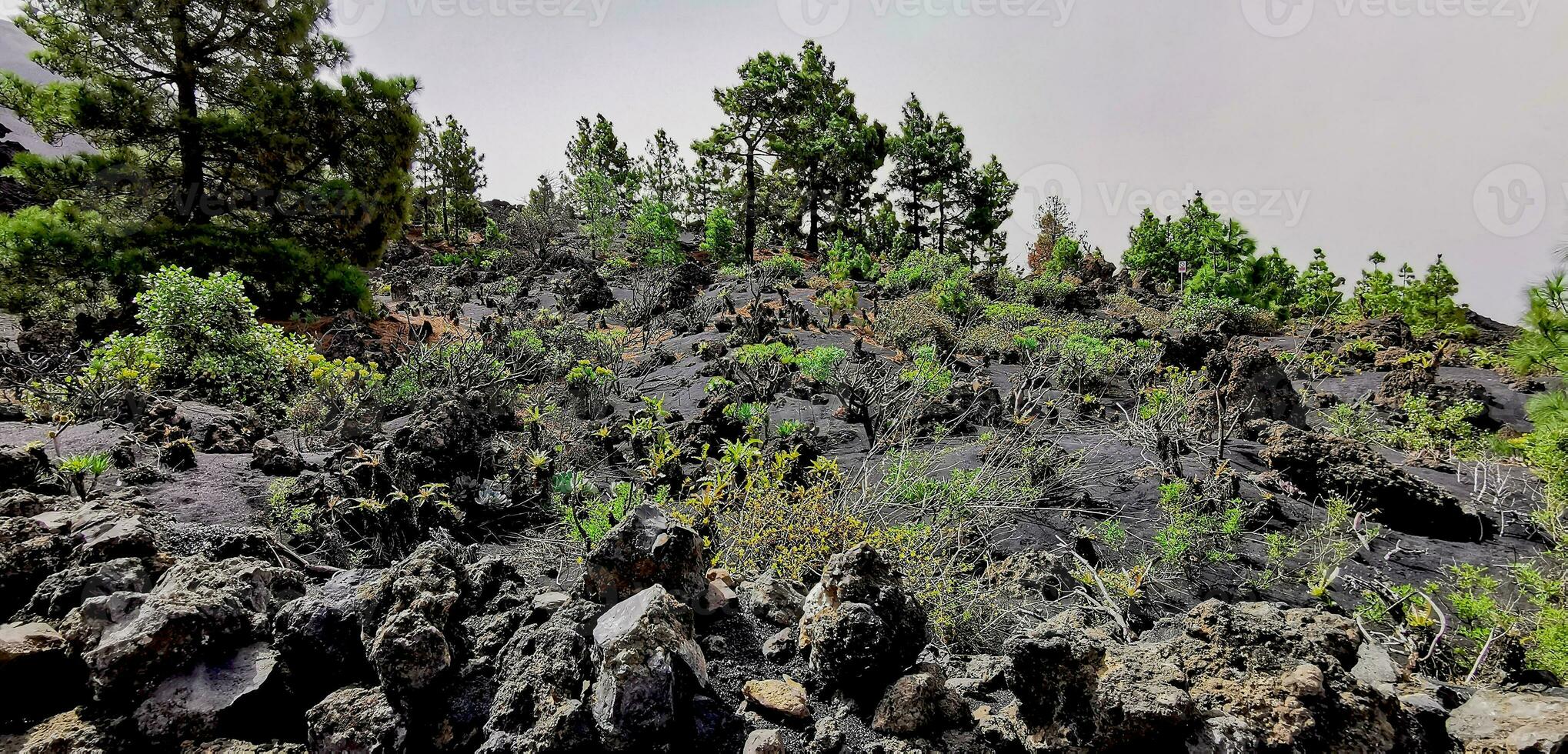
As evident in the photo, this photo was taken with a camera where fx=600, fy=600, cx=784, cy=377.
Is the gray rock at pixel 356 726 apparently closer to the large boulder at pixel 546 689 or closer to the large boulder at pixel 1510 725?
the large boulder at pixel 546 689

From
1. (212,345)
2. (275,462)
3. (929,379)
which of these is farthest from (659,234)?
(275,462)

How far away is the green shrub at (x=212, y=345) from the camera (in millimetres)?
6586

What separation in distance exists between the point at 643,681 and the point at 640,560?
683 millimetres

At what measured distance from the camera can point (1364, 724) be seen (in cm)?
185

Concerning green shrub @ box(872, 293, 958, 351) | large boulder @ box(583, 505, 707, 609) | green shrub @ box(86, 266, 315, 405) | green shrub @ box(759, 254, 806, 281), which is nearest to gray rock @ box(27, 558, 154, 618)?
large boulder @ box(583, 505, 707, 609)

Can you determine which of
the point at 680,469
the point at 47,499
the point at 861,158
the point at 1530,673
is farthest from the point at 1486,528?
the point at 861,158

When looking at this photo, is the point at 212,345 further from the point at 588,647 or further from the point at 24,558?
the point at 588,647

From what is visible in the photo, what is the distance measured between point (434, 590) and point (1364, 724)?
10.4 ft

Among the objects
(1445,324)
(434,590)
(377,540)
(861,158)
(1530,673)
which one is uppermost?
(861,158)

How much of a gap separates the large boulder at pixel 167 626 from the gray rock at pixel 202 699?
0.04 metres

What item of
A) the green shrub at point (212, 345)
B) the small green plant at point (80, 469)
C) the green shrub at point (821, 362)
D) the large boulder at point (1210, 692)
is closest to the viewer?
the large boulder at point (1210, 692)

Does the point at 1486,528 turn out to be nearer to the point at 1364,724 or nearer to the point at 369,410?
the point at 1364,724

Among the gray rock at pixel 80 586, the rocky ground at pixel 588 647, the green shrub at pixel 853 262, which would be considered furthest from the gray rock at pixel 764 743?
the green shrub at pixel 853 262

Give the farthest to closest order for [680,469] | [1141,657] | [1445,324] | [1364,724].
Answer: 1. [1445,324]
2. [680,469]
3. [1141,657]
4. [1364,724]
